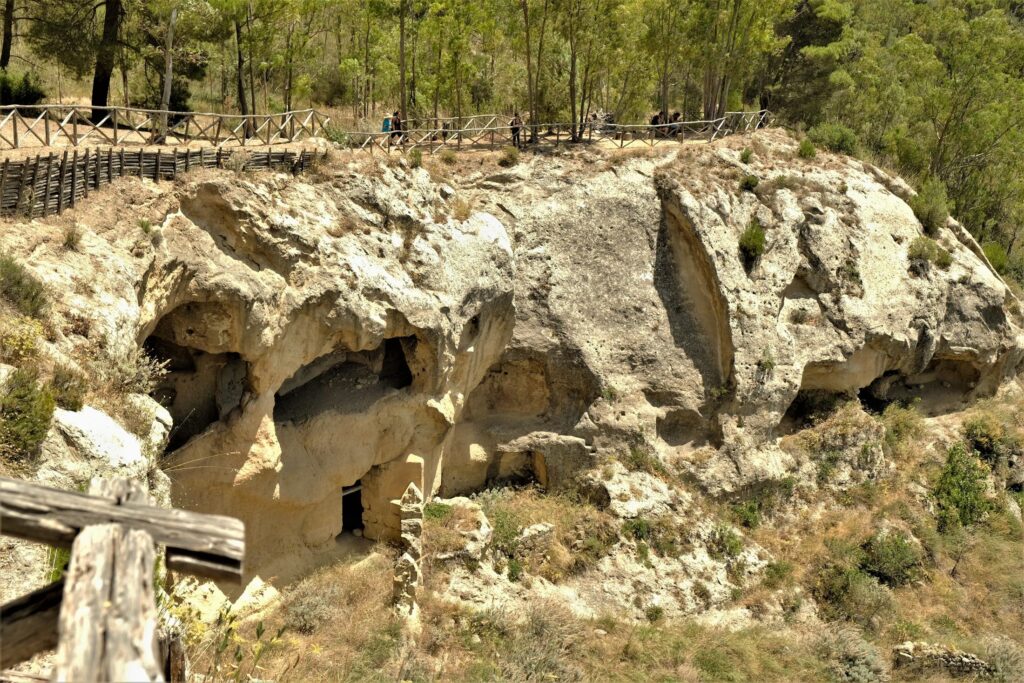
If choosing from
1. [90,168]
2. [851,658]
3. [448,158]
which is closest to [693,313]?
[448,158]

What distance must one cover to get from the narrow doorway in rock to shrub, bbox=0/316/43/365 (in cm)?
987

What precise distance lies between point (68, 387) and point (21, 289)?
1855mm

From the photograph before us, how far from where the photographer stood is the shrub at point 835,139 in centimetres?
2922

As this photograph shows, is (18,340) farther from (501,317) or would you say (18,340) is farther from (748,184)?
(748,184)

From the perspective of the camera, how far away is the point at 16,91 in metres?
22.3

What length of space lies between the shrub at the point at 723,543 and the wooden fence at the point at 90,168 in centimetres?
1267

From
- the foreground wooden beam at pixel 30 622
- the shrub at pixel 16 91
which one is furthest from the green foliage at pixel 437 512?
the foreground wooden beam at pixel 30 622

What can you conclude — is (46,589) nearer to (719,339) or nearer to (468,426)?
(468,426)

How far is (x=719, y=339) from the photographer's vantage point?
23.9 m

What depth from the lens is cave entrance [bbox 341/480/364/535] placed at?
826 inches

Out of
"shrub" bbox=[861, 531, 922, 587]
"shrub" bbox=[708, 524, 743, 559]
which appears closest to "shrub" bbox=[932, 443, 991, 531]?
"shrub" bbox=[861, 531, 922, 587]

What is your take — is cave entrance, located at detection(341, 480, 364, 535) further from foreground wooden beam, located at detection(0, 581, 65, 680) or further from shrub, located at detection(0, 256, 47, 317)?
foreground wooden beam, located at detection(0, 581, 65, 680)

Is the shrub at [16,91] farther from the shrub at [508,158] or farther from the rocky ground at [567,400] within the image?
the shrub at [508,158]

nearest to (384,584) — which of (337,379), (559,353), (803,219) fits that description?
(337,379)
